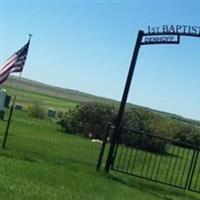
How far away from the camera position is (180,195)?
15.6m

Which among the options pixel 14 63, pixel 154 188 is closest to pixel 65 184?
pixel 154 188

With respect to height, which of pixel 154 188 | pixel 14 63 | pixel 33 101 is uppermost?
pixel 14 63

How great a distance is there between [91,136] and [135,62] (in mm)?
16481

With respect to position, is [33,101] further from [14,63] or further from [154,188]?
[154,188]

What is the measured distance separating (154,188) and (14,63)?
20.8 ft

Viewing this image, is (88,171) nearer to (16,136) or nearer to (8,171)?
(8,171)

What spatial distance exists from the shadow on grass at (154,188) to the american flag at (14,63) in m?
5.11

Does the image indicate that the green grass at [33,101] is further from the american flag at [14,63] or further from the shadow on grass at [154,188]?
the shadow on grass at [154,188]

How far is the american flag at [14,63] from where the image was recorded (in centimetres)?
1944

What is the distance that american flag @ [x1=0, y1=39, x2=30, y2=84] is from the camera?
63.8 feet

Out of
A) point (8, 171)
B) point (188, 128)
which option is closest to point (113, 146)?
point (8, 171)

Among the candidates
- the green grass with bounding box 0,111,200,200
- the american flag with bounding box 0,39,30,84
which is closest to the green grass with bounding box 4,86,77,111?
the american flag with bounding box 0,39,30,84

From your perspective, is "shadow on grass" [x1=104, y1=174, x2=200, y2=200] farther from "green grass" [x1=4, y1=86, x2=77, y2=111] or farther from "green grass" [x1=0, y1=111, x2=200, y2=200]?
"green grass" [x1=4, y1=86, x2=77, y2=111]

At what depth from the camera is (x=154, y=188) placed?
1584cm
